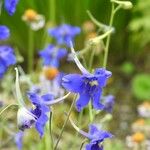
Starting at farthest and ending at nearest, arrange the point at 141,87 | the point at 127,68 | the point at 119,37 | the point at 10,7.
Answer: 1. the point at 119,37
2. the point at 127,68
3. the point at 141,87
4. the point at 10,7

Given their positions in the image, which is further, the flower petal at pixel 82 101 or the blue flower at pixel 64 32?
the blue flower at pixel 64 32

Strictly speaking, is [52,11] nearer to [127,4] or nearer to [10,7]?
[127,4]

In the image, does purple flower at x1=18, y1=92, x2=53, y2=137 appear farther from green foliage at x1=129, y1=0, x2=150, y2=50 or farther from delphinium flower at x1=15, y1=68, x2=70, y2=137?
green foliage at x1=129, y1=0, x2=150, y2=50

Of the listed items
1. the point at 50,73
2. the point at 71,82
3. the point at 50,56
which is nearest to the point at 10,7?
the point at 71,82

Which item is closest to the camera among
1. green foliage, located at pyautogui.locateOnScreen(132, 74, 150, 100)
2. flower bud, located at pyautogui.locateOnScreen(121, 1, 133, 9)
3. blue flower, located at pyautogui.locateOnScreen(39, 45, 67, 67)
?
flower bud, located at pyautogui.locateOnScreen(121, 1, 133, 9)

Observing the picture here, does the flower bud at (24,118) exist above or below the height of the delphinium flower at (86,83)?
below

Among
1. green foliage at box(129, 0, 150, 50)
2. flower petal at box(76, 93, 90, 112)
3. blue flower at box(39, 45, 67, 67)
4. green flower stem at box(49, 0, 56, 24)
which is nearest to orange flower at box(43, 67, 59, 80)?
blue flower at box(39, 45, 67, 67)

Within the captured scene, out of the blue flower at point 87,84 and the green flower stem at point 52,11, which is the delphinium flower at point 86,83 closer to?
the blue flower at point 87,84

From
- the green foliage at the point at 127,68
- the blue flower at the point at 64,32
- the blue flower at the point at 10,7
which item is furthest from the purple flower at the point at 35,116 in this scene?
the green foliage at the point at 127,68
